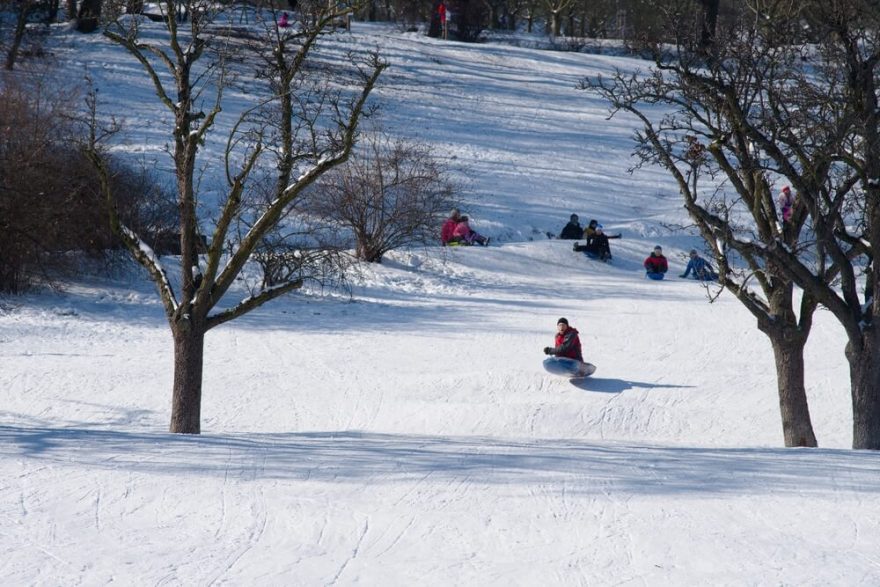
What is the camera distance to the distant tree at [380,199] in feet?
83.5

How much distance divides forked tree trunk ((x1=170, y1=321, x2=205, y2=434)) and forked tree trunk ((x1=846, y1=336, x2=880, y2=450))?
713 centimetres

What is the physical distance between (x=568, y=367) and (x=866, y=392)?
5247 millimetres

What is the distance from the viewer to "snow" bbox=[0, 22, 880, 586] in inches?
263

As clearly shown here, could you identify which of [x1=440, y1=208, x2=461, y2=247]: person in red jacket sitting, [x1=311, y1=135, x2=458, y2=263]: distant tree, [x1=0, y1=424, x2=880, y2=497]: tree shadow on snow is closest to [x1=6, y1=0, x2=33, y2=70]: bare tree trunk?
[x1=311, y1=135, x2=458, y2=263]: distant tree

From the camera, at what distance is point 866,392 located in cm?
1159

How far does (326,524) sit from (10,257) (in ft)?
51.4

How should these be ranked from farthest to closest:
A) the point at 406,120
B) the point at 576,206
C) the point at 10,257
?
the point at 406,120, the point at 576,206, the point at 10,257

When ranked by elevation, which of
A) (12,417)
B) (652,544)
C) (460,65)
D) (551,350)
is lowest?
(12,417)

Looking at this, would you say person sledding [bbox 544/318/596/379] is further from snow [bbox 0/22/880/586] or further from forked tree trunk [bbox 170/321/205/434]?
forked tree trunk [bbox 170/321/205/434]

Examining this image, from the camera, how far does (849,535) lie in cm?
716

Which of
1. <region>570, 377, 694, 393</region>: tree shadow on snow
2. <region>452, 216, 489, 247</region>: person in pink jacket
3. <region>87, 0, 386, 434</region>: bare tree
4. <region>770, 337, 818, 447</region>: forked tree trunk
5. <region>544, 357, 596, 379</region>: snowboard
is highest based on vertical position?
<region>87, 0, 386, 434</region>: bare tree

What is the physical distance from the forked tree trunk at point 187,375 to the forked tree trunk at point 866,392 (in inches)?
281

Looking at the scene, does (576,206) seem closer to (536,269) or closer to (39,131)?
(536,269)

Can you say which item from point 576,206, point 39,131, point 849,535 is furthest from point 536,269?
point 849,535
